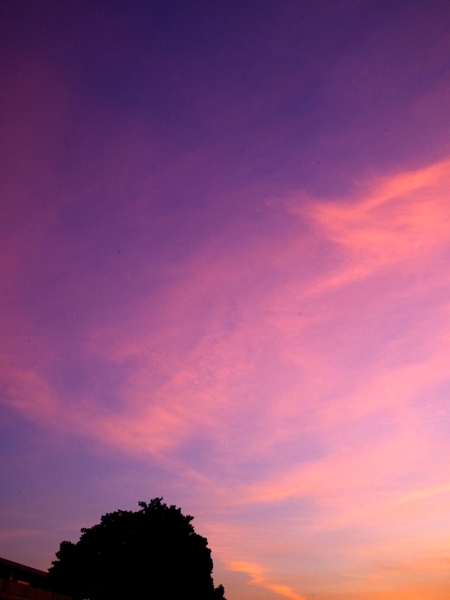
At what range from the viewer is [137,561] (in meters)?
48.1

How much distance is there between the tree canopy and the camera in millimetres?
47500

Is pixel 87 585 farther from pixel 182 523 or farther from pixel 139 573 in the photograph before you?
pixel 182 523

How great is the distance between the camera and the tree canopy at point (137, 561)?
47.5m

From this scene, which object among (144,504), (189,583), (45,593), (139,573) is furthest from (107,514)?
(45,593)

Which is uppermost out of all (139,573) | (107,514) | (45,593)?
(107,514)

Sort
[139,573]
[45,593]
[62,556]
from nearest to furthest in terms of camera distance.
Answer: [45,593], [139,573], [62,556]

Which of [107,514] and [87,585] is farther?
[107,514]

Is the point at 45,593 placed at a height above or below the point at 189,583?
below

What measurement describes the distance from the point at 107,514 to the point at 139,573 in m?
7.80

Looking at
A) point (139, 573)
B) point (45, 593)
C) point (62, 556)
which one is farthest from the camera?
point (62, 556)

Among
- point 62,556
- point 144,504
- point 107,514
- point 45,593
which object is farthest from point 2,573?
point 45,593

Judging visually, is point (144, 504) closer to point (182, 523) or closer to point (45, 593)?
point (182, 523)

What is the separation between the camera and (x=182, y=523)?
51969 mm

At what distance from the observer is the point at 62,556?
51.1 metres
